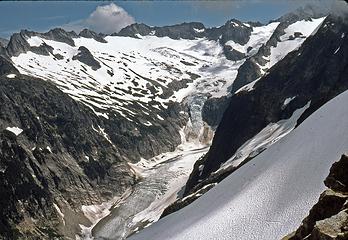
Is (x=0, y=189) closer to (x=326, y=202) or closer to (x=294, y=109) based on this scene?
(x=294, y=109)

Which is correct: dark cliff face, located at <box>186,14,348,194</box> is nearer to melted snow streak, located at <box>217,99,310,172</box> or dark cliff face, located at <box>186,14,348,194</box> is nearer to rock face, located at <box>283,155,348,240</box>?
melted snow streak, located at <box>217,99,310,172</box>

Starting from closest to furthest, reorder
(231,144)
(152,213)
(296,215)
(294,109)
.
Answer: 1. (296,215)
2. (294,109)
3. (231,144)
4. (152,213)

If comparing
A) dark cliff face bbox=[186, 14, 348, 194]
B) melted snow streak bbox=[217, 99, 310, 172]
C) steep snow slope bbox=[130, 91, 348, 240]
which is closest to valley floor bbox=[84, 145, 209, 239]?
dark cliff face bbox=[186, 14, 348, 194]

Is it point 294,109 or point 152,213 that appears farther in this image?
point 152,213

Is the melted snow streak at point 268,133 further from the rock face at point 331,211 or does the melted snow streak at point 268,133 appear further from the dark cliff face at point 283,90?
the rock face at point 331,211

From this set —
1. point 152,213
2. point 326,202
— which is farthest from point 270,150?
point 152,213

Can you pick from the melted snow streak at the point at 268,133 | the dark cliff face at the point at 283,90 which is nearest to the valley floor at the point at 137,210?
the dark cliff face at the point at 283,90

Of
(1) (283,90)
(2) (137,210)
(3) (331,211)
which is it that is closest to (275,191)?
(3) (331,211)

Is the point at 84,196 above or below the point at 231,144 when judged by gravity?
above
